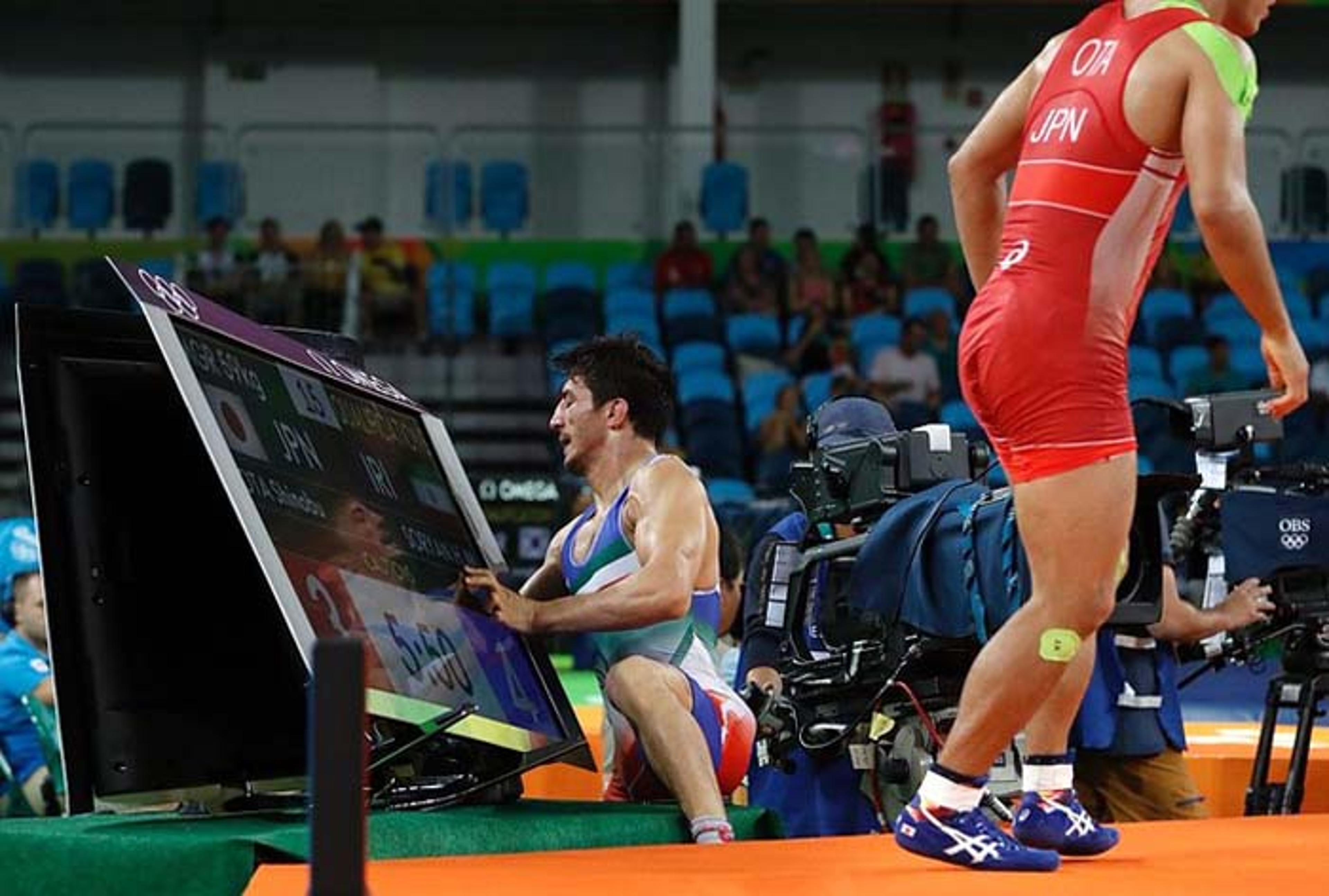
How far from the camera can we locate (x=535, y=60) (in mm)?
20344

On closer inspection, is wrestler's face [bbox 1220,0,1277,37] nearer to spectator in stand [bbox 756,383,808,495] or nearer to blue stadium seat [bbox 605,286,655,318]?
spectator in stand [bbox 756,383,808,495]

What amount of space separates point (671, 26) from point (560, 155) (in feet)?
14.0

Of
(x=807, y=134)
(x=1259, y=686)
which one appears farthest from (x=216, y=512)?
(x=807, y=134)

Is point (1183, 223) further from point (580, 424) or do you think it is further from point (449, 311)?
point (580, 424)

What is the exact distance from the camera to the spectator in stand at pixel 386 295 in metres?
15.6

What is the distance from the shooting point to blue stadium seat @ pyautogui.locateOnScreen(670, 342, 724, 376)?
15.5m

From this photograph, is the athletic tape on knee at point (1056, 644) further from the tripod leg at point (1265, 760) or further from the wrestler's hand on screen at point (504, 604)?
the tripod leg at point (1265, 760)

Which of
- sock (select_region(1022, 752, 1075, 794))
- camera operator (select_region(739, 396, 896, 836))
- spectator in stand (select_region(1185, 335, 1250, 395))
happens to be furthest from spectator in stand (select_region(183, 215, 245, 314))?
sock (select_region(1022, 752, 1075, 794))

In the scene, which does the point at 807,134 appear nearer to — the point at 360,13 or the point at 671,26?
the point at 671,26

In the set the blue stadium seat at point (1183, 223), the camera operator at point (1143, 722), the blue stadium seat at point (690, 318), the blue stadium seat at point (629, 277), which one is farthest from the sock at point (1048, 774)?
the blue stadium seat at point (1183, 223)

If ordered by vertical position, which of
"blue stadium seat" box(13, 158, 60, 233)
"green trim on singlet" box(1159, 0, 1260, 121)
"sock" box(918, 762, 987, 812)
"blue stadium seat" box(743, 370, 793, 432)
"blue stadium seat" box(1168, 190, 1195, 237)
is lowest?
"sock" box(918, 762, 987, 812)

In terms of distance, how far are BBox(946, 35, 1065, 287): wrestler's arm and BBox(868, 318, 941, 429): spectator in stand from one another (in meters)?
10.4

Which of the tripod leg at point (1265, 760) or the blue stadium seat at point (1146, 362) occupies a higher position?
the blue stadium seat at point (1146, 362)

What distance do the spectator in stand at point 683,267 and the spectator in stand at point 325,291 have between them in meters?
2.37
